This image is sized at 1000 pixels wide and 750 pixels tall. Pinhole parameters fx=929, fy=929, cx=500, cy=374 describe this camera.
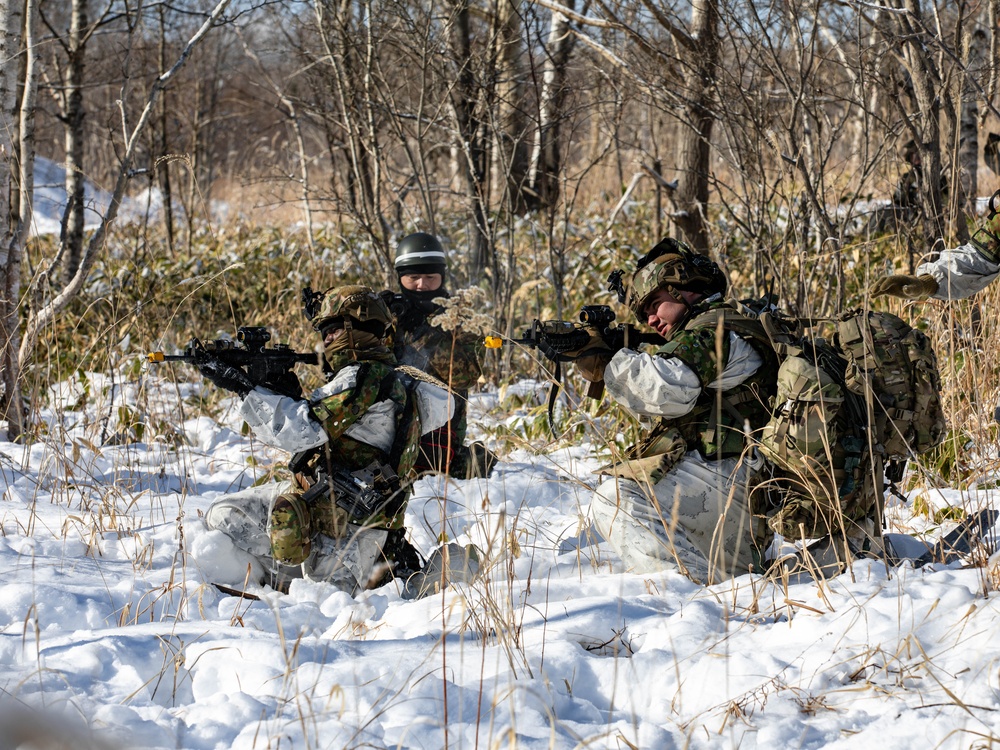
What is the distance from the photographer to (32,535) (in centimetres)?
312

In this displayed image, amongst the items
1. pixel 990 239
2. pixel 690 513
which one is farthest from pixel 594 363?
pixel 990 239

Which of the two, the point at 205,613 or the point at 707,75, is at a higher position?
the point at 707,75

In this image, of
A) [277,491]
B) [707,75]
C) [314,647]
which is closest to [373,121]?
[707,75]

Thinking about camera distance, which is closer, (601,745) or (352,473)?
(601,745)

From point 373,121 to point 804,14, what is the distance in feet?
7.91

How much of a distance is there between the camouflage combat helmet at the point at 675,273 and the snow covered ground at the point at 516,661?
878 millimetres

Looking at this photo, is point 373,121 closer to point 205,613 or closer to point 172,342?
point 172,342

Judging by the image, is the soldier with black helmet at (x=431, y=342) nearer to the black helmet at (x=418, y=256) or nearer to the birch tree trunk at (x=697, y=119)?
the black helmet at (x=418, y=256)

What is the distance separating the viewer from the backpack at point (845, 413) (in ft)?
9.21

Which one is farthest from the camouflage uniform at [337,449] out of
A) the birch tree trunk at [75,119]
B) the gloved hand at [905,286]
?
the birch tree trunk at [75,119]

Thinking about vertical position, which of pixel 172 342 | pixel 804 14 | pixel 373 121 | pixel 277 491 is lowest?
pixel 277 491

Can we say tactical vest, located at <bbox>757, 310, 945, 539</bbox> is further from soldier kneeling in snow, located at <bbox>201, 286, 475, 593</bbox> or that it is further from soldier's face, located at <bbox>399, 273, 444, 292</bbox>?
soldier's face, located at <bbox>399, 273, 444, 292</bbox>

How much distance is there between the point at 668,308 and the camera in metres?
3.10

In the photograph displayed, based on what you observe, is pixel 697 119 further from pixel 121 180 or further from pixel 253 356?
pixel 253 356
